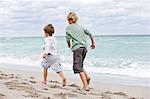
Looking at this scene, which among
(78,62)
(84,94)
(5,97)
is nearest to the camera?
(5,97)

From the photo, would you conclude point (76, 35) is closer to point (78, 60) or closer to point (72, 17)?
point (72, 17)

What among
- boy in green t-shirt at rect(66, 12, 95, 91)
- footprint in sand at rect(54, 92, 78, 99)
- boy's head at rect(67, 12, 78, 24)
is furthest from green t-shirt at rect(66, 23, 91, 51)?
footprint in sand at rect(54, 92, 78, 99)

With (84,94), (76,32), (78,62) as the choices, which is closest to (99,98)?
(84,94)

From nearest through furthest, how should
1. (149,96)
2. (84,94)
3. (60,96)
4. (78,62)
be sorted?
(60,96)
(84,94)
(78,62)
(149,96)

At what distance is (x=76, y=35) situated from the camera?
291 inches

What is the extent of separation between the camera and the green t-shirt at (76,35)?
7387 millimetres

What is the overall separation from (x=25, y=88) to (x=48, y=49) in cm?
137

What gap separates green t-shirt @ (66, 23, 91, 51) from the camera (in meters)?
7.39

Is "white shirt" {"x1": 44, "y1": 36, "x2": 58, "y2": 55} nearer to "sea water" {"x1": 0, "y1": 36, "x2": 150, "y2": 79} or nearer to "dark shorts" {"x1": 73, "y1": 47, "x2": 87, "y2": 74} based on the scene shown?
"dark shorts" {"x1": 73, "y1": 47, "x2": 87, "y2": 74}

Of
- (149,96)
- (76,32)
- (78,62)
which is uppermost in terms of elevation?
(76,32)

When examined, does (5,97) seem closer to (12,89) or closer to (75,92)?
(12,89)

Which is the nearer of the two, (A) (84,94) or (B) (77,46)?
(A) (84,94)

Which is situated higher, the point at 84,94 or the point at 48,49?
the point at 48,49

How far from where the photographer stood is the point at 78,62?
7.39 metres
